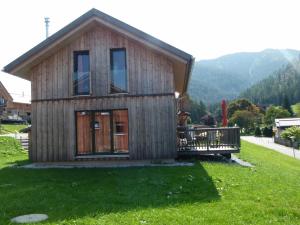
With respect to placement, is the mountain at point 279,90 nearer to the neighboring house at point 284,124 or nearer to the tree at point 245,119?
the tree at point 245,119

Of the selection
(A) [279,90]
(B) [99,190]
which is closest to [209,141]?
(B) [99,190]

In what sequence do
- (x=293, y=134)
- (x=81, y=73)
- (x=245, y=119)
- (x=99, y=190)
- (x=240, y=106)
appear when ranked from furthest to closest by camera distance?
(x=240, y=106)
(x=245, y=119)
(x=293, y=134)
(x=81, y=73)
(x=99, y=190)

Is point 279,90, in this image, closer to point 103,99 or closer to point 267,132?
point 267,132

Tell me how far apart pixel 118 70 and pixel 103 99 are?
1.43m

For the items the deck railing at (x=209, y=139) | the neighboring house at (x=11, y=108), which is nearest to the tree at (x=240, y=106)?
the neighboring house at (x=11, y=108)

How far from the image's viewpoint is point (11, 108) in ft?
175

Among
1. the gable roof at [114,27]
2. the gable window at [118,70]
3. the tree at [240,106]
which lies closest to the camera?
the gable roof at [114,27]

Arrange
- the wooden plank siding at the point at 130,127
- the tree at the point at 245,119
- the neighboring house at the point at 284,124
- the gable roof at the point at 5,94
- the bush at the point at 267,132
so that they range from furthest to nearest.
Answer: the tree at the point at 245,119
the bush at the point at 267,132
the neighboring house at the point at 284,124
the gable roof at the point at 5,94
the wooden plank siding at the point at 130,127

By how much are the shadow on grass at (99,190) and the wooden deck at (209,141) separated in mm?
3369

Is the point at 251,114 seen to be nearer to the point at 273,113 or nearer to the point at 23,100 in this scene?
the point at 273,113

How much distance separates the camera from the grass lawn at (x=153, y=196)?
7859 mm

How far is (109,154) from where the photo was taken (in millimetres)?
17078

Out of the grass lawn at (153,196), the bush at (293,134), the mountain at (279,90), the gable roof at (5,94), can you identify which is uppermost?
the mountain at (279,90)

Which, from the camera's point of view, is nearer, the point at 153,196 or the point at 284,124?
the point at 153,196
